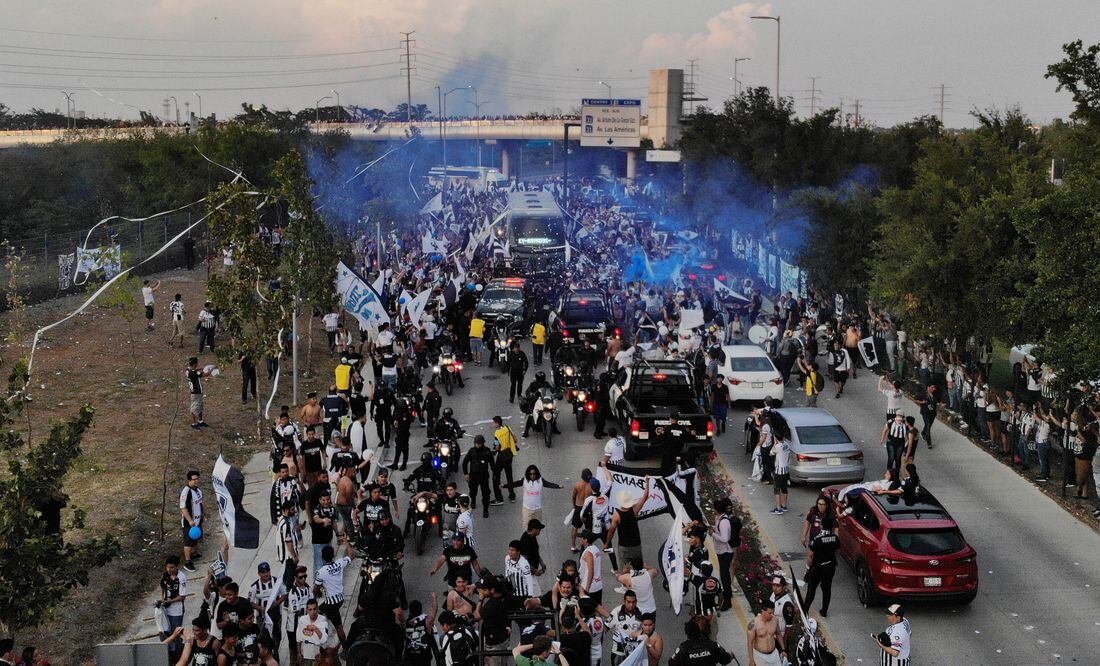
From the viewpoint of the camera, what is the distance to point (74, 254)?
4216 centimetres

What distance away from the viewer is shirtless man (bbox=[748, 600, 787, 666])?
12.9 m

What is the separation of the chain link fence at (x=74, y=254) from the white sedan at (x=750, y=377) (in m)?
15.5

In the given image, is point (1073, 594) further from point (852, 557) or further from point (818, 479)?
point (818, 479)

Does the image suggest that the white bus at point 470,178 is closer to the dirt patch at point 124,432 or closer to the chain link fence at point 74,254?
the chain link fence at point 74,254

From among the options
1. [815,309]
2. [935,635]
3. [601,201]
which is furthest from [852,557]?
[601,201]

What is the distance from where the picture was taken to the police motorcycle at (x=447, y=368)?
98.0ft

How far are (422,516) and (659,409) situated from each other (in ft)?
23.5

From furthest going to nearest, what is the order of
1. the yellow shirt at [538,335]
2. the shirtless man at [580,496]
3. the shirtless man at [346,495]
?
the yellow shirt at [538,335] → the shirtless man at [346,495] → the shirtless man at [580,496]

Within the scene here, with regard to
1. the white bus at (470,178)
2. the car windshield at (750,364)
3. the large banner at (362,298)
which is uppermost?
the white bus at (470,178)

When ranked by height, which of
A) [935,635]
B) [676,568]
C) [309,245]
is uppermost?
[309,245]

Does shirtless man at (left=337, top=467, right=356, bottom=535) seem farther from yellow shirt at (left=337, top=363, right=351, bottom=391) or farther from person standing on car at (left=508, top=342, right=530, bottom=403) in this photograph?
person standing on car at (left=508, top=342, right=530, bottom=403)

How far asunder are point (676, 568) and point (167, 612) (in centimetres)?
598

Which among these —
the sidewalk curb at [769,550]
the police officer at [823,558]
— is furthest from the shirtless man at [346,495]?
the police officer at [823,558]

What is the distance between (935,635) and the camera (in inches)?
616
